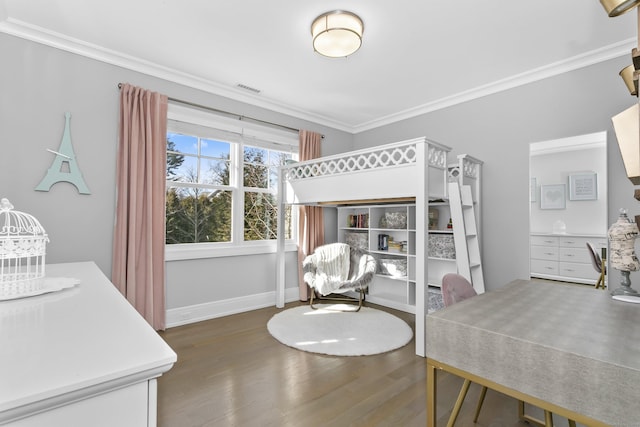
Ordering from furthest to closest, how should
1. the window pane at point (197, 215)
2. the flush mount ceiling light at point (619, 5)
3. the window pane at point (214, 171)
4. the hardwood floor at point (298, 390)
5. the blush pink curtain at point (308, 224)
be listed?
the blush pink curtain at point (308, 224)
the window pane at point (214, 171)
the window pane at point (197, 215)
the hardwood floor at point (298, 390)
the flush mount ceiling light at point (619, 5)

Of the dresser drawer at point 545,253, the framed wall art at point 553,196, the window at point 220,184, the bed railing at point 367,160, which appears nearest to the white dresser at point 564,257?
the dresser drawer at point 545,253

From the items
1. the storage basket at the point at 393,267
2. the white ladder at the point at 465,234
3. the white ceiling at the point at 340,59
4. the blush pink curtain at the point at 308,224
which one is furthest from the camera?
the blush pink curtain at the point at 308,224

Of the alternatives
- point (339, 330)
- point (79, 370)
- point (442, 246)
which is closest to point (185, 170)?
point (339, 330)

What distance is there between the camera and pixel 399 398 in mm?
1948

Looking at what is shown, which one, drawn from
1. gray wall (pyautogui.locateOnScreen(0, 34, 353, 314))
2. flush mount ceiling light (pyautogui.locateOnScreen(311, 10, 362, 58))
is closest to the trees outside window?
gray wall (pyautogui.locateOnScreen(0, 34, 353, 314))

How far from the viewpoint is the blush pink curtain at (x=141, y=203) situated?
9.17ft

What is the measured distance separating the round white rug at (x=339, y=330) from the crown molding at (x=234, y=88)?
2561 mm

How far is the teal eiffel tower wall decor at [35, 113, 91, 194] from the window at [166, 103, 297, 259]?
79 cm

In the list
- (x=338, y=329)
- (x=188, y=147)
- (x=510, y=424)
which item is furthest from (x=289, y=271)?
Answer: (x=510, y=424)

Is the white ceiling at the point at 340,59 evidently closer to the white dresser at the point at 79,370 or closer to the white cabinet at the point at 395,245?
the white cabinet at the point at 395,245

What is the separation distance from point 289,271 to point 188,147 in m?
2.00

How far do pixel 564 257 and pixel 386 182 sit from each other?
5.66 ft

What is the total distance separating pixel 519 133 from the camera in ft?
10.3

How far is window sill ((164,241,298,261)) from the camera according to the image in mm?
3221
